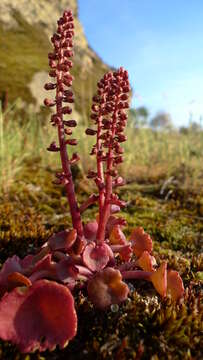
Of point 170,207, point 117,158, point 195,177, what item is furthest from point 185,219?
point 117,158

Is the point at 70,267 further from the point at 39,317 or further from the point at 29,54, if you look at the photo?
the point at 29,54

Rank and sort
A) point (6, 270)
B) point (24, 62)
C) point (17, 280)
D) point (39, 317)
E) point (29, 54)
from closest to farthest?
1. point (39, 317)
2. point (17, 280)
3. point (6, 270)
4. point (24, 62)
5. point (29, 54)

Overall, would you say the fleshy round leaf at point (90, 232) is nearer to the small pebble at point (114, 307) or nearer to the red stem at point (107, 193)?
the red stem at point (107, 193)

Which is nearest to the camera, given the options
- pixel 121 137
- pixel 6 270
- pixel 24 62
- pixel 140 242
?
pixel 6 270

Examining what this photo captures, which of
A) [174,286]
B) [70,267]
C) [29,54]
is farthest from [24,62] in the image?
[174,286]

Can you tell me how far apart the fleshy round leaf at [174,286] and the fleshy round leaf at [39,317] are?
56 cm

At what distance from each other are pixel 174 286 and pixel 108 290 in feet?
1.18

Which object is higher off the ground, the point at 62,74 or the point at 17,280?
the point at 62,74

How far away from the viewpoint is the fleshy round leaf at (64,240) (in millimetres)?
1839

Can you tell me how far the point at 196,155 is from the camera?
5.85 meters

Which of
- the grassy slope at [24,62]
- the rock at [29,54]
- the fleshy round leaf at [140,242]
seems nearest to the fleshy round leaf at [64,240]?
the fleshy round leaf at [140,242]

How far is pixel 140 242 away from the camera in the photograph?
2.21m

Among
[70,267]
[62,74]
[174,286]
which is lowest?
[174,286]

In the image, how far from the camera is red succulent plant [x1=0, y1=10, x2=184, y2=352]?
154 cm
